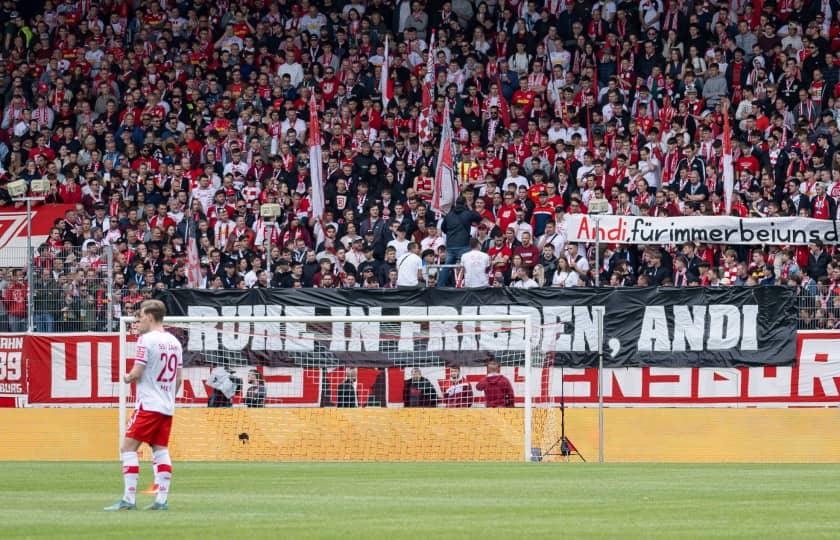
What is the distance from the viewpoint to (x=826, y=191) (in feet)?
84.0

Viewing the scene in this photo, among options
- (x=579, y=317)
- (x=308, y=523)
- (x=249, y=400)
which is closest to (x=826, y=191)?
(x=579, y=317)

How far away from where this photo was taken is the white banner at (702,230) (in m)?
24.5

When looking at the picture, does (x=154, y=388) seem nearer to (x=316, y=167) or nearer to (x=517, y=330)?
(x=517, y=330)

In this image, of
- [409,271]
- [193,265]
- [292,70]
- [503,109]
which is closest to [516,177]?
[503,109]

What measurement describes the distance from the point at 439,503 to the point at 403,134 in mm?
18656

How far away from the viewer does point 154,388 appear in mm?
12141

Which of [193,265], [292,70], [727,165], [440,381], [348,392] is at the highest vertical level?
[292,70]

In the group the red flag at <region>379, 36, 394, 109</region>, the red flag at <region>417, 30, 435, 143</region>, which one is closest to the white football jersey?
the red flag at <region>417, 30, 435, 143</region>

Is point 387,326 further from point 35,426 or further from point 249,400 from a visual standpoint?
point 35,426

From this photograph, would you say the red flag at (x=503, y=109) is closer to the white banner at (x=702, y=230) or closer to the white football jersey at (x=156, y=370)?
the white banner at (x=702, y=230)

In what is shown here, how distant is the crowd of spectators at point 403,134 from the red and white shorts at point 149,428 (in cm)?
1092

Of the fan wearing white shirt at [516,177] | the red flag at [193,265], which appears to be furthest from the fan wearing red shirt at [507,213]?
the red flag at [193,265]

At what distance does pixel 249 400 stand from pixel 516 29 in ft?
43.3

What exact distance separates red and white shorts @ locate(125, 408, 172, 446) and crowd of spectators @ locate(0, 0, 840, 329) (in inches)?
430
